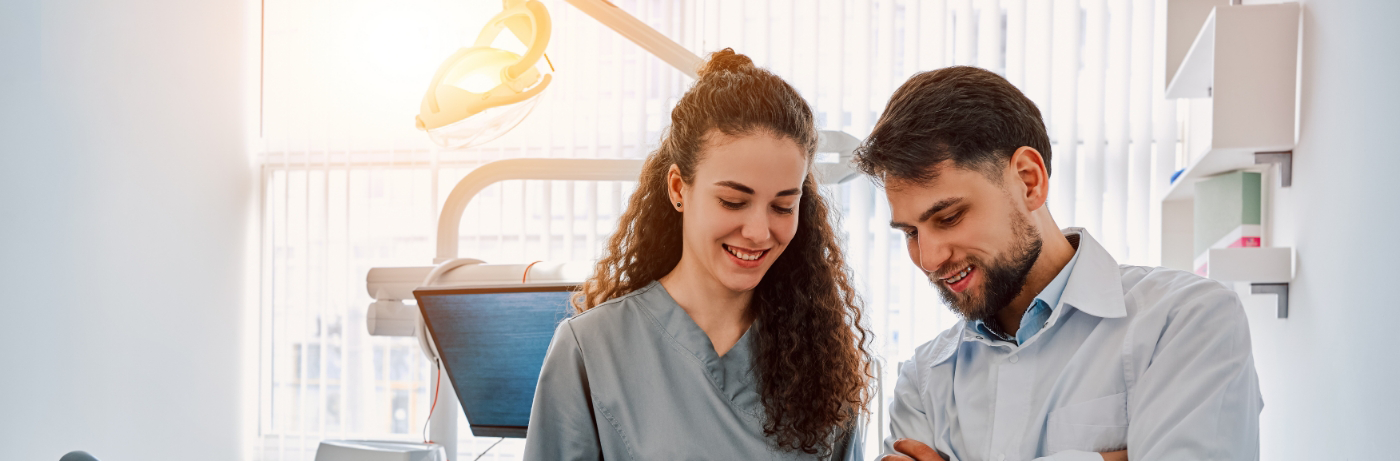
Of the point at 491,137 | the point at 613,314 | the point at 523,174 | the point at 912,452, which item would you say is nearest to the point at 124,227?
the point at 491,137

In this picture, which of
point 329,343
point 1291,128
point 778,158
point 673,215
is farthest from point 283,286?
point 1291,128

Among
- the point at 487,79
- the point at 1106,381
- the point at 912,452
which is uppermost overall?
the point at 487,79

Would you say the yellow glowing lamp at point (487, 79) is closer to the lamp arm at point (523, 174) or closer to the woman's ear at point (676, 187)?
the lamp arm at point (523, 174)

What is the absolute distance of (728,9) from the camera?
318 centimetres

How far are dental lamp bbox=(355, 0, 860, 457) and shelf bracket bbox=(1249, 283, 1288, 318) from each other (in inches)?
33.5

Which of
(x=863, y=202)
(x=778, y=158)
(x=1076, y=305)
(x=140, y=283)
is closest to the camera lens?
(x=1076, y=305)

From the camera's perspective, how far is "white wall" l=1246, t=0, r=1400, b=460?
1.22 m

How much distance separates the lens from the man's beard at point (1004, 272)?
3.86 ft

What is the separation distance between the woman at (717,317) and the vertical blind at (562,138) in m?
1.56

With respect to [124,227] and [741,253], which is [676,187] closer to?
[741,253]

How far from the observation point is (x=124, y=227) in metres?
2.82

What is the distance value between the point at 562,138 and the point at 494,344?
170 centimetres

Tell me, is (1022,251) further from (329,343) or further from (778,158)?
(329,343)

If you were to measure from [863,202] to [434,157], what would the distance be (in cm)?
159
